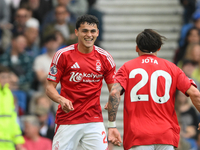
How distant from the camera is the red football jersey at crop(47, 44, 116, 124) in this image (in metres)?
6.16

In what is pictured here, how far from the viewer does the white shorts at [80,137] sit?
20.3 feet

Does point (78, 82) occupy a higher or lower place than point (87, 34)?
lower

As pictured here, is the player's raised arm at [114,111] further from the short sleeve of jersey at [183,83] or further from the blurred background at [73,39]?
the blurred background at [73,39]

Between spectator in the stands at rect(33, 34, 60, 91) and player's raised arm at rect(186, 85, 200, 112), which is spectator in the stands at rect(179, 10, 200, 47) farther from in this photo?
player's raised arm at rect(186, 85, 200, 112)

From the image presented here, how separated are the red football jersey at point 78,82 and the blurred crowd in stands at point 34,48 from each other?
2585 millimetres

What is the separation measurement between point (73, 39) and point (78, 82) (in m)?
5.23

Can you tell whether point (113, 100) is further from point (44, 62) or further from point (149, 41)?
point (44, 62)

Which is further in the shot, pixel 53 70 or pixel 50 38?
pixel 50 38

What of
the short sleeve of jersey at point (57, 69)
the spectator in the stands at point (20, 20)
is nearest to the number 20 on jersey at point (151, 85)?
the short sleeve of jersey at point (57, 69)

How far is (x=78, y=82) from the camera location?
20.2 ft

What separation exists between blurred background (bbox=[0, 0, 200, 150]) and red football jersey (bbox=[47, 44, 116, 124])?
324cm

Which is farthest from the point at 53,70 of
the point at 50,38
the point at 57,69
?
the point at 50,38

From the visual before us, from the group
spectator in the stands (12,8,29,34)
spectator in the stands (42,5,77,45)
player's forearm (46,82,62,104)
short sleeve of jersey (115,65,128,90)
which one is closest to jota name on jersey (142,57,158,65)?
short sleeve of jersey (115,65,128,90)

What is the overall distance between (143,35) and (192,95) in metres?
0.97
